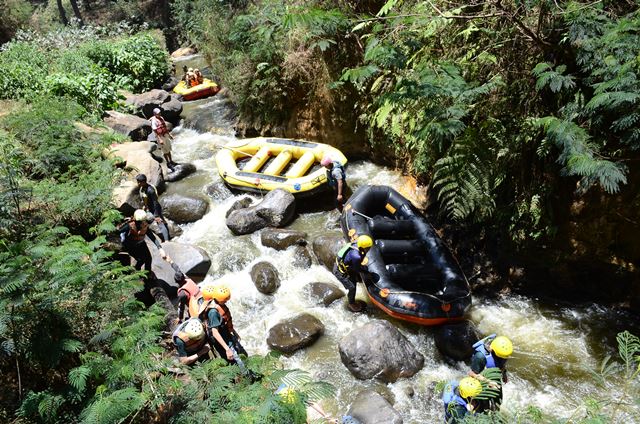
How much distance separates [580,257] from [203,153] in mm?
10028

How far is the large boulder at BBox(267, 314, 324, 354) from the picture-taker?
657cm

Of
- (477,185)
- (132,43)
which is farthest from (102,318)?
(132,43)

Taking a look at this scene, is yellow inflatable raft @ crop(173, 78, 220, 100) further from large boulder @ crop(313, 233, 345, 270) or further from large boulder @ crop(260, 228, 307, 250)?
large boulder @ crop(313, 233, 345, 270)

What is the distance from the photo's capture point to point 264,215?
356 inches

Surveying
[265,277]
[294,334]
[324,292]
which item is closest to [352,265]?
[324,292]

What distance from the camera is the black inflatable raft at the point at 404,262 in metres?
6.46

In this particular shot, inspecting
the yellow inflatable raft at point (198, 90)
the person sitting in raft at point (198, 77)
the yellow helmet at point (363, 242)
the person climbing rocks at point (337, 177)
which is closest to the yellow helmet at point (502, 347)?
the yellow helmet at point (363, 242)

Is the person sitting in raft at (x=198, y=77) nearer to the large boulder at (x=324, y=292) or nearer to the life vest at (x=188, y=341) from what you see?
the large boulder at (x=324, y=292)

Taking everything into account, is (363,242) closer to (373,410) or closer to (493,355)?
(373,410)

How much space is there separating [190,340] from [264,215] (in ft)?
14.1

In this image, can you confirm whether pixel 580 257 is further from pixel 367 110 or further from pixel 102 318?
pixel 102 318

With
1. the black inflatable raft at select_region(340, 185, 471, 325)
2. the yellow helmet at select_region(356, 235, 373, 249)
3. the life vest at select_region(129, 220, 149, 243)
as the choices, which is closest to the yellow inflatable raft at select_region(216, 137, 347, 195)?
the black inflatable raft at select_region(340, 185, 471, 325)

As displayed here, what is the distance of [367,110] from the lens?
10016 mm

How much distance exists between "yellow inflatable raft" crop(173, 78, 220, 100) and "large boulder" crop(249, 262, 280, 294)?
10.9m
